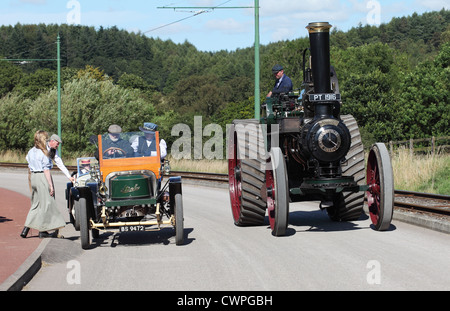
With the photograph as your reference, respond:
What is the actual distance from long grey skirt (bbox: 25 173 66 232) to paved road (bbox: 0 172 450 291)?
1.76ft

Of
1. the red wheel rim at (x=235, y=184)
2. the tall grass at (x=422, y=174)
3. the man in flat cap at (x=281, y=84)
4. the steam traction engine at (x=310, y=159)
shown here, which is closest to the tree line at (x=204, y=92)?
the tall grass at (x=422, y=174)

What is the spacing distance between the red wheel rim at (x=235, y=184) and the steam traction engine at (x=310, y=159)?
0.08ft

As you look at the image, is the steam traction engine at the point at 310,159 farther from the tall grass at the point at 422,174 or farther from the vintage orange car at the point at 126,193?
the tall grass at the point at 422,174

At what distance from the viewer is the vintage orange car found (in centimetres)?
1105

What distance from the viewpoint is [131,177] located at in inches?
444

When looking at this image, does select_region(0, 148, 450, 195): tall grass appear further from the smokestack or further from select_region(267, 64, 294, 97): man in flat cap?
the smokestack

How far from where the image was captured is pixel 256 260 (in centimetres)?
962

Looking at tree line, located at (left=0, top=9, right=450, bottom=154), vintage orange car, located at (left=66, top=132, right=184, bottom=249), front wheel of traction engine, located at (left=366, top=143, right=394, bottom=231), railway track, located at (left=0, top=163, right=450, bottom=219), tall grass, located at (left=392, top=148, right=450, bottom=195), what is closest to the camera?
vintage orange car, located at (left=66, top=132, right=184, bottom=249)

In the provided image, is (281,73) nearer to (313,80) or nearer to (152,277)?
(313,80)

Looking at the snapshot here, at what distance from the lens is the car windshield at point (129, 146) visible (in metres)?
12.0

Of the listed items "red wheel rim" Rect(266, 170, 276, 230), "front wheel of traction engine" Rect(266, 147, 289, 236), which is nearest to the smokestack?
"front wheel of traction engine" Rect(266, 147, 289, 236)

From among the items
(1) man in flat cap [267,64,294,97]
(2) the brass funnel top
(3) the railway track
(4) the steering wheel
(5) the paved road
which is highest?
(2) the brass funnel top

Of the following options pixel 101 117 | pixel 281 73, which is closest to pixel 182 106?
pixel 101 117

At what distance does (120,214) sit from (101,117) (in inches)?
1606
